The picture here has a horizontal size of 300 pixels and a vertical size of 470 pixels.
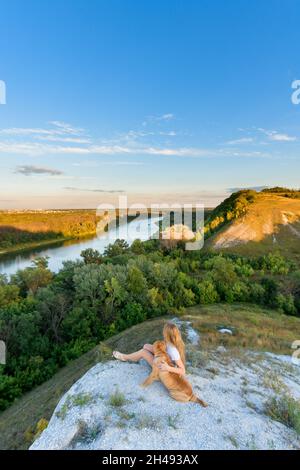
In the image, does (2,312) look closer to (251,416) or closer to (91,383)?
(91,383)

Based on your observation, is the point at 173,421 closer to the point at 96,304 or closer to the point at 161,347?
the point at 161,347

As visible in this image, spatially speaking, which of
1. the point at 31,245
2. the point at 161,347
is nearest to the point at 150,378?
the point at 161,347

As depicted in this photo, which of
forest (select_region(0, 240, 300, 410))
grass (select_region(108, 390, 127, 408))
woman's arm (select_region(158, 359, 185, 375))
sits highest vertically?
woman's arm (select_region(158, 359, 185, 375))

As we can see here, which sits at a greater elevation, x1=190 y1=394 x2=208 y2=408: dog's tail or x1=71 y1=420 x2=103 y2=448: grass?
x1=190 y1=394 x2=208 y2=408: dog's tail

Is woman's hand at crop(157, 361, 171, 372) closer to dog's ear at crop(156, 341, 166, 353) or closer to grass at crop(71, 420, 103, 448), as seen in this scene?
dog's ear at crop(156, 341, 166, 353)

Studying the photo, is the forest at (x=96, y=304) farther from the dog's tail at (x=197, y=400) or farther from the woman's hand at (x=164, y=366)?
the dog's tail at (x=197, y=400)

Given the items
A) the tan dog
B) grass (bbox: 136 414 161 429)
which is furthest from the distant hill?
grass (bbox: 136 414 161 429)
